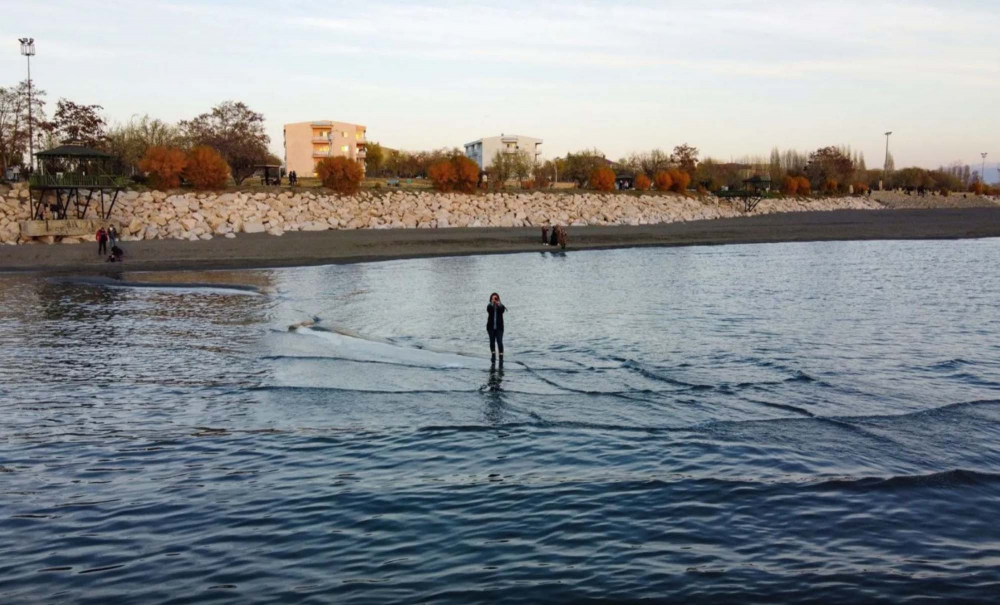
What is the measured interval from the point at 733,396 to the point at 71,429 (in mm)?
11199

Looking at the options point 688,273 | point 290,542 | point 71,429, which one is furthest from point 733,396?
point 688,273

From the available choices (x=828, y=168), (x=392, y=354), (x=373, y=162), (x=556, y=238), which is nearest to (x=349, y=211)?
(x=556, y=238)

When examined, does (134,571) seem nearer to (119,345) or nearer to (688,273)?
(119,345)

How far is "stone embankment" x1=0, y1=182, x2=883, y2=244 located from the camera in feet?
157

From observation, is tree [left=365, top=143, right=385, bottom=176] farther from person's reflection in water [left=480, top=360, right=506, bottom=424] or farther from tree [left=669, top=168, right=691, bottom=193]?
person's reflection in water [left=480, top=360, right=506, bottom=424]

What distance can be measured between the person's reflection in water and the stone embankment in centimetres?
3607

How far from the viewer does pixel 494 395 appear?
1462 centimetres

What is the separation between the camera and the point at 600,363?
17266mm

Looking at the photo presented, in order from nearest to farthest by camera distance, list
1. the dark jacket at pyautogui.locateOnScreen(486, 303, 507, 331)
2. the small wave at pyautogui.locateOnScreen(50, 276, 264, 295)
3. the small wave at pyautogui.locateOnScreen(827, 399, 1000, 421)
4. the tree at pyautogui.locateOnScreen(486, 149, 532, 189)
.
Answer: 1. the small wave at pyautogui.locateOnScreen(827, 399, 1000, 421)
2. the dark jacket at pyautogui.locateOnScreen(486, 303, 507, 331)
3. the small wave at pyautogui.locateOnScreen(50, 276, 264, 295)
4. the tree at pyautogui.locateOnScreen(486, 149, 532, 189)

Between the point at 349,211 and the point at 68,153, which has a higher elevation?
the point at 68,153

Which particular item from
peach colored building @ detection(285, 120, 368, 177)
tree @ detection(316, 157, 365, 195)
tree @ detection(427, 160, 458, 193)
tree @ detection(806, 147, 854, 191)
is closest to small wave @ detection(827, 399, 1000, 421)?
tree @ detection(316, 157, 365, 195)

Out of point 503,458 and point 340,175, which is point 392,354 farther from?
point 340,175

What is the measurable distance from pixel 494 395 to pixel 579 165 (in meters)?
95.4

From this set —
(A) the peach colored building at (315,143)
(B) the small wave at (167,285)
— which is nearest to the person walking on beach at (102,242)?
(B) the small wave at (167,285)
